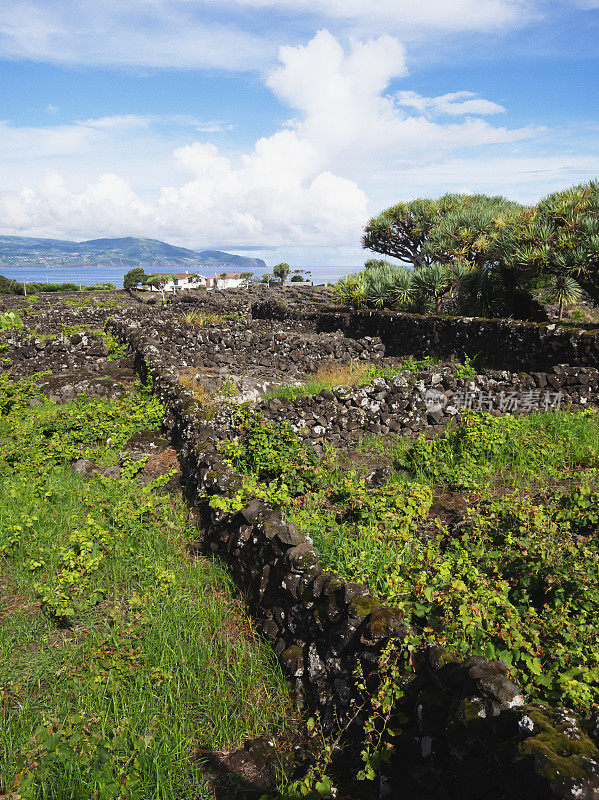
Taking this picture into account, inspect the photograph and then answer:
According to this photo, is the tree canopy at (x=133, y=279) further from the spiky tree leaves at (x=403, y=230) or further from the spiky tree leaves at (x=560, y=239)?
→ the spiky tree leaves at (x=560, y=239)

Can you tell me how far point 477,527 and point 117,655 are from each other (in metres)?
4.31

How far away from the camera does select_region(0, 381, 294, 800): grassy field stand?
3.33 meters

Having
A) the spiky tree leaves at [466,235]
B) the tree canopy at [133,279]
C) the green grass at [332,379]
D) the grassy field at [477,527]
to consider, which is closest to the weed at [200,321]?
the green grass at [332,379]

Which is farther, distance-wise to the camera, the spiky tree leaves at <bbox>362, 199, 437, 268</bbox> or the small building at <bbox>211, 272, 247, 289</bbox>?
the small building at <bbox>211, 272, 247, 289</bbox>

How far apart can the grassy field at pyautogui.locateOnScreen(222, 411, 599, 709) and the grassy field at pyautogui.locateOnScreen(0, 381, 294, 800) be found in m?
1.38

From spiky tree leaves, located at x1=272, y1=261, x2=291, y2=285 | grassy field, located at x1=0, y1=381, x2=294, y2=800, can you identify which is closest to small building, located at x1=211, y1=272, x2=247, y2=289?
spiky tree leaves, located at x1=272, y1=261, x2=291, y2=285

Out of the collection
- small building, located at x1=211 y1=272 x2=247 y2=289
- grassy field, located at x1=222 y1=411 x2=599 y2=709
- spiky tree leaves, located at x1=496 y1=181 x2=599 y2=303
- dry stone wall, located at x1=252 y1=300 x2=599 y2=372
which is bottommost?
grassy field, located at x1=222 y1=411 x2=599 y2=709

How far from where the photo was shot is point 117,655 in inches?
171

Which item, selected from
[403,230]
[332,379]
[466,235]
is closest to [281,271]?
[403,230]

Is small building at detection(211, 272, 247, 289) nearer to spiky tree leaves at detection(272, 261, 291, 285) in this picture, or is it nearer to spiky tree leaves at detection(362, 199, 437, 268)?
spiky tree leaves at detection(272, 261, 291, 285)

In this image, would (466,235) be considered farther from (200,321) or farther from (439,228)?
(200,321)

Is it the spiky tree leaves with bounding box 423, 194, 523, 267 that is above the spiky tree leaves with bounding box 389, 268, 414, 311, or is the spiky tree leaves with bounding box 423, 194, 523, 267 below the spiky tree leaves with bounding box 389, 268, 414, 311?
above

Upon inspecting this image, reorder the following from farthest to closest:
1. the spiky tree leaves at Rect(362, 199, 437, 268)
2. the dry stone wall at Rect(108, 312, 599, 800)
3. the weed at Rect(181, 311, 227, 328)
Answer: the spiky tree leaves at Rect(362, 199, 437, 268), the weed at Rect(181, 311, 227, 328), the dry stone wall at Rect(108, 312, 599, 800)

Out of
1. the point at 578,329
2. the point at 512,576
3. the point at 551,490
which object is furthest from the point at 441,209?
the point at 512,576
